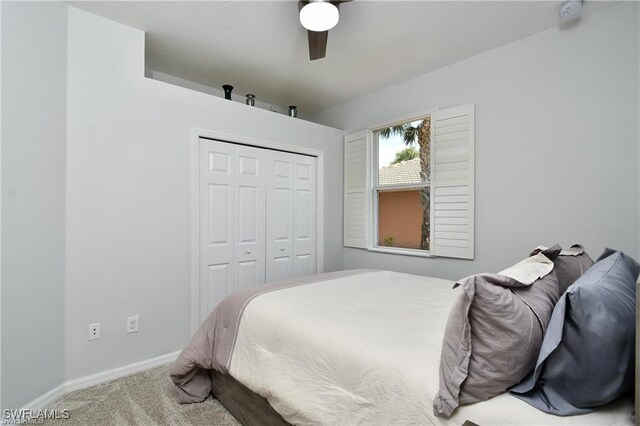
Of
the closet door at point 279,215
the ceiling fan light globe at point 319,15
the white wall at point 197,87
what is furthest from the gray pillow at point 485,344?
the white wall at point 197,87

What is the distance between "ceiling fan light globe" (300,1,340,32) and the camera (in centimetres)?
179

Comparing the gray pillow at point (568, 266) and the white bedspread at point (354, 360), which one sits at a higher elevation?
the gray pillow at point (568, 266)

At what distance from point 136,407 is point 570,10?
384 centimetres

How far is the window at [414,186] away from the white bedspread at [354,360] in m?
1.12

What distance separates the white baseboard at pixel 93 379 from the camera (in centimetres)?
187

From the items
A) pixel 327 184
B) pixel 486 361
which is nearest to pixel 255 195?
pixel 327 184

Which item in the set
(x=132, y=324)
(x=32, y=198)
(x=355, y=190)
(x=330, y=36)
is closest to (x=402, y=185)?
(x=355, y=190)

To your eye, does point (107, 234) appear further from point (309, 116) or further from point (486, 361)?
point (309, 116)

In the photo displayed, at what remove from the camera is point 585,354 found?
2.71 feet

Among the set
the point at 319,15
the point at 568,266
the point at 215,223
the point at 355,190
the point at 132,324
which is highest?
the point at 319,15

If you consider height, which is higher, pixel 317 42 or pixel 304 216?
pixel 317 42

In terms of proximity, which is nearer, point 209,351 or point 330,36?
point 209,351
